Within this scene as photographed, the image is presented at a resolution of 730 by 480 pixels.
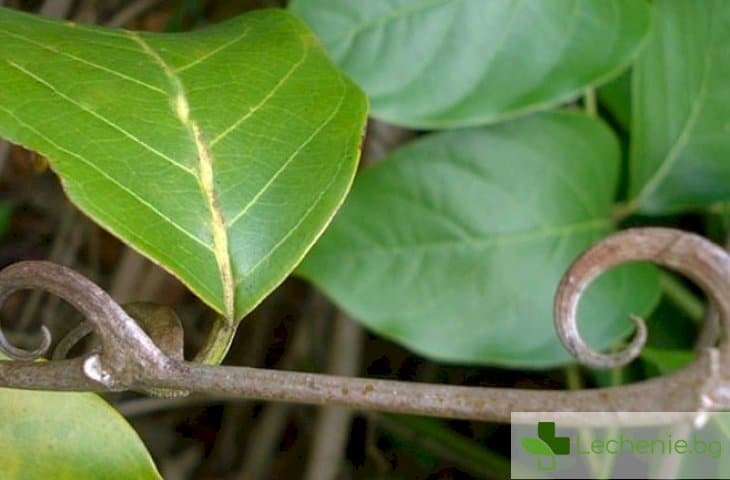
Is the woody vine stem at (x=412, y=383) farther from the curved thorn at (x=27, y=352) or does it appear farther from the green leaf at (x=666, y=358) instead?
the green leaf at (x=666, y=358)

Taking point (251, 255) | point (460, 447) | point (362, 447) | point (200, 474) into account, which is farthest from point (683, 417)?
point (200, 474)

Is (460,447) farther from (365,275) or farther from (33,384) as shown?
(33,384)

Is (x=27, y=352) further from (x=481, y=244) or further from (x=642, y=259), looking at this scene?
(x=481, y=244)

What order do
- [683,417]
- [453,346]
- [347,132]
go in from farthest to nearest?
[453,346], [347,132], [683,417]

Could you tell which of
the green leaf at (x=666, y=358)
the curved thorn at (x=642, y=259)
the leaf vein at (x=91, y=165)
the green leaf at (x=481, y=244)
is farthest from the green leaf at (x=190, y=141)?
the green leaf at (x=666, y=358)

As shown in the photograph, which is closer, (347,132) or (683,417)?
(683,417)

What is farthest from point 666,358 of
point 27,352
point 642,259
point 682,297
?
point 27,352

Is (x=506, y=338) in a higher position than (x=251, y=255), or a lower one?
lower
